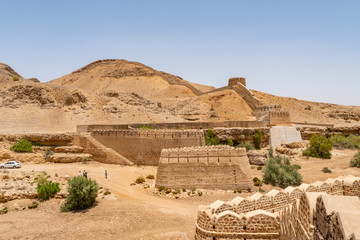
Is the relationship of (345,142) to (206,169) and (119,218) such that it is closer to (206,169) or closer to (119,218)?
(206,169)

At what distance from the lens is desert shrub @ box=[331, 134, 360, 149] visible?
29875 millimetres

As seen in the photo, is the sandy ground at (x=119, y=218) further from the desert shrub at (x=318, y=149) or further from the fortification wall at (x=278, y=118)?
the fortification wall at (x=278, y=118)

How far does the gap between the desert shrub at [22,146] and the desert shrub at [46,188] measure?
8058 millimetres

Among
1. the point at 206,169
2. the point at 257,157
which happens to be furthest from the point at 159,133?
the point at 257,157

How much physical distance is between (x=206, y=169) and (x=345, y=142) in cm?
2410

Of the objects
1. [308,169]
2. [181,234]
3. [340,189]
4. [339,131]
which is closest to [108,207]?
[181,234]

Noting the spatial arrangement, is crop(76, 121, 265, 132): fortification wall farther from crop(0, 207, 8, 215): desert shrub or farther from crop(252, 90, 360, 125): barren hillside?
crop(252, 90, 360, 125): barren hillside

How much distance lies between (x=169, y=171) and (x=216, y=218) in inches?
306

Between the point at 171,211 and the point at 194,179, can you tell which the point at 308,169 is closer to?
the point at 194,179

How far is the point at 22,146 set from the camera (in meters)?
21.4

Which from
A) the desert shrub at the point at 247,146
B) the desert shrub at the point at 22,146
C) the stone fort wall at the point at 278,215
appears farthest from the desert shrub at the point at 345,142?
the desert shrub at the point at 22,146

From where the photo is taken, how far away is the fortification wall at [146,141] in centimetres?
1938

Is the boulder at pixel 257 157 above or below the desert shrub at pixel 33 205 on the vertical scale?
above

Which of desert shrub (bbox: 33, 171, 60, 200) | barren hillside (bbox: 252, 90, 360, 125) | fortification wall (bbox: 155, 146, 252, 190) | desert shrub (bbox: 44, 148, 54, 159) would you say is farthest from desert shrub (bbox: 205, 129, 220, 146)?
barren hillside (bbox: 252, 90, 360, 125)
